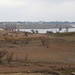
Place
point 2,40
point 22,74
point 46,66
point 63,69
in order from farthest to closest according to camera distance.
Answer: point 2,40 → point 46,66 → point 63,69 → point 22,74

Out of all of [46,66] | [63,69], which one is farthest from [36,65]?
Result: [63,69]

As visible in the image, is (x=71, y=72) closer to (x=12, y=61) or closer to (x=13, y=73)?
(x=13, y=73)

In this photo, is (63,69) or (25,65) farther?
(25,65)

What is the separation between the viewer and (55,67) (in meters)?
24.1

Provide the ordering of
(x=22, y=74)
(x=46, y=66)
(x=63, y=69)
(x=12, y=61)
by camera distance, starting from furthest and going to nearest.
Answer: (x=12, y=61)
(x=46, y=66)
(x=63, y=69)
(x=22, y=74)

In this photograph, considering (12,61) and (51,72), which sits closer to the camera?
(51,72)

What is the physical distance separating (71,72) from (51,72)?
1.36 meters

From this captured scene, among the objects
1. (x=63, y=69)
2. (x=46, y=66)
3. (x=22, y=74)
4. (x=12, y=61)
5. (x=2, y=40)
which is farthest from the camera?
(x=2, y=40)

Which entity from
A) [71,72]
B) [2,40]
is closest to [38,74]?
[71,72]

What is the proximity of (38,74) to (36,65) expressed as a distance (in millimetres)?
3670

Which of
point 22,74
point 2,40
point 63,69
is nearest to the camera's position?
point 22,74

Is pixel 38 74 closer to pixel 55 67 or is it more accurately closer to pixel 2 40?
pixel 55 67

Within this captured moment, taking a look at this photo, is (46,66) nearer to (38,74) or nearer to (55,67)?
(55,67)

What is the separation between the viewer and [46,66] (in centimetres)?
2469
